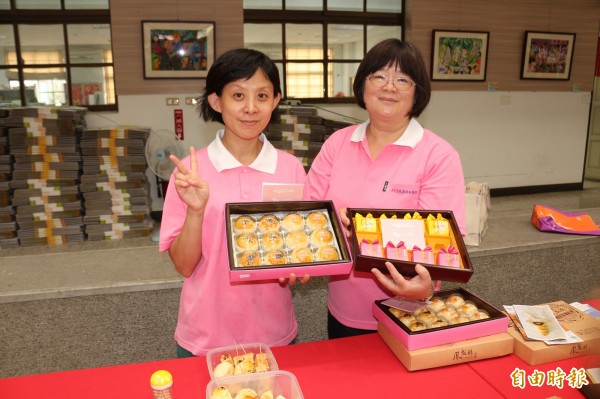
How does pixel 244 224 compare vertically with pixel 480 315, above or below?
above

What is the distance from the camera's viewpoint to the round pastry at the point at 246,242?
1366 millimetres

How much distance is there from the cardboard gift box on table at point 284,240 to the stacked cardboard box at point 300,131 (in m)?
3.33

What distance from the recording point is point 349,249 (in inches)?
56.2

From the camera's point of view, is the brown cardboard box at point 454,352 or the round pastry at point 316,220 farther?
the round pastry at point 316,220

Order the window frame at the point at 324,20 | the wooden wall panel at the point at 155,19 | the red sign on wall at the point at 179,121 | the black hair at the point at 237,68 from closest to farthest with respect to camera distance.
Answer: the black hair at the point at 237,68
the wooden wall panel at the point at 155,19
the red sign on wall at the point at 179,121
the window frame at the point at 324,20

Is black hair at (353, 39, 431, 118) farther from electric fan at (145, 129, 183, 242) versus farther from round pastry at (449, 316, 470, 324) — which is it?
electric fan at (145, 129, 183, 242)

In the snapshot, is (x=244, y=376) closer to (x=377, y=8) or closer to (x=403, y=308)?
(x=403, y=308)

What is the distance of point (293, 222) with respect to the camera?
1.48 metres

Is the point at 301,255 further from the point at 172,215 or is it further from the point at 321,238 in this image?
the point at 172,215

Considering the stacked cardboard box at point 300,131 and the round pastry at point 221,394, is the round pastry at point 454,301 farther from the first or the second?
the stacked cardboard box at point 300,131

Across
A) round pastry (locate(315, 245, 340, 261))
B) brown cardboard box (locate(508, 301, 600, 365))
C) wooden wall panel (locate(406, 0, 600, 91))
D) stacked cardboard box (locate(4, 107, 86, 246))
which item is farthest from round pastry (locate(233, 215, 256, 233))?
wooden wall panel (locate(406, 0, 600, 91))

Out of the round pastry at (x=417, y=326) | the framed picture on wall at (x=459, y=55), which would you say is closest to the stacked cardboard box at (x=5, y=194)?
the round pastry at (x=417, y=326)

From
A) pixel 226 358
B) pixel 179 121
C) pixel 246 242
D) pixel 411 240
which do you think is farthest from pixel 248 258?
pixel 179 121

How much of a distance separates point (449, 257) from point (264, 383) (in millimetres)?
636
